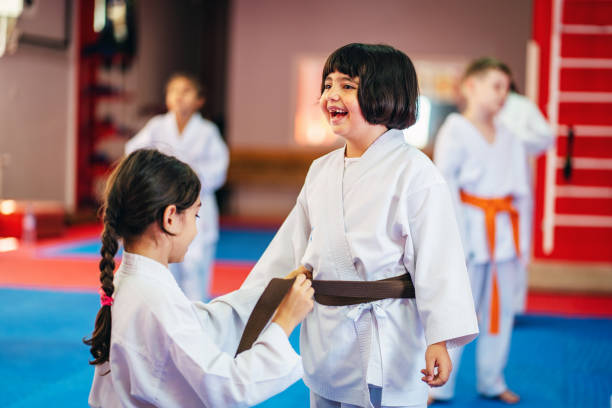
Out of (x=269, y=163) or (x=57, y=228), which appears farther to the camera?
(x=269, y=163)

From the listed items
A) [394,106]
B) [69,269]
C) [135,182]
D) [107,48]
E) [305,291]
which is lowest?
[69,269]

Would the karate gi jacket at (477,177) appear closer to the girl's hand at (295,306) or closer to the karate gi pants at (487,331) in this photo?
the karate gi pants at (487,331)

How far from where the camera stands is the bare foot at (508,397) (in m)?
2.89

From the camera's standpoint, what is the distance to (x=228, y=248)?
25.2ft

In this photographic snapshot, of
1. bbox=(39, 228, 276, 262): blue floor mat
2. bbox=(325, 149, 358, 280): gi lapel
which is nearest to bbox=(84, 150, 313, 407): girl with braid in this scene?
bbox=(325, 149, 358, 280): gi lapel

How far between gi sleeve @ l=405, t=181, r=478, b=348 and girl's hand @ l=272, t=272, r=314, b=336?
0.26m

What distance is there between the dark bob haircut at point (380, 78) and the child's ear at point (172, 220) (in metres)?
0.50

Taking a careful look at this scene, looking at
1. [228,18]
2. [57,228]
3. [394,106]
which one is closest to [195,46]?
[228,18]

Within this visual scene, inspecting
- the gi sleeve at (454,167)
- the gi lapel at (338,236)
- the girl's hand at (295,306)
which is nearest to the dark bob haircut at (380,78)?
the gi lapel at (338,236)

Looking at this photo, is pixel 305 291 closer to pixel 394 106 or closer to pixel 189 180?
pixel 189 180

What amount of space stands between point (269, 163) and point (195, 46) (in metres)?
3.42

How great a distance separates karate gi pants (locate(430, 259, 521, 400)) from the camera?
290cm

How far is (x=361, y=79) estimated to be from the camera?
5.22ft

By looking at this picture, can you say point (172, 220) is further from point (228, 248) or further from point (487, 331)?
point (228, 248)
